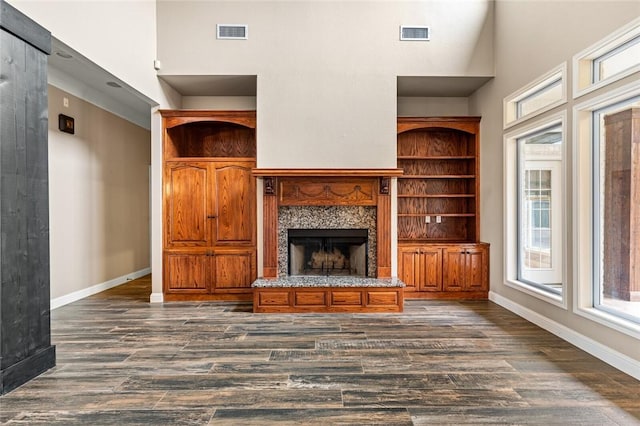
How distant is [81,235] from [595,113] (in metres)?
6.38

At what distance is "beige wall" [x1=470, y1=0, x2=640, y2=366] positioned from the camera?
10.3 ft

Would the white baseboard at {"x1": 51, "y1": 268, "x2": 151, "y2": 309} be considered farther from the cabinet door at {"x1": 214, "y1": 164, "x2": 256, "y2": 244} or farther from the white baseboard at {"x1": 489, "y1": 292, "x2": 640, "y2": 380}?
the white baseboard at {"x1": 489, "y1": 292, "x2": 640, "y2": 380}

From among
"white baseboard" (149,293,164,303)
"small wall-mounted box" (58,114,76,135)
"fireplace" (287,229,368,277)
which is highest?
"small wall-mounted box" (58,114,76,135)

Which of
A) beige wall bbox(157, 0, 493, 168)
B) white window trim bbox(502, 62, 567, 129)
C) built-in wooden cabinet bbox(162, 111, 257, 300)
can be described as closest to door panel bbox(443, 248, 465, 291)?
beige wall bbox(157, 0, 493, 168)

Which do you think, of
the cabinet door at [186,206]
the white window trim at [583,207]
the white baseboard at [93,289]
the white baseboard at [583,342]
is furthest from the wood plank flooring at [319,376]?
the cabinet door at [186,206]

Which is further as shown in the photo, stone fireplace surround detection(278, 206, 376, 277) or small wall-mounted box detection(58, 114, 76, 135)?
stone fireplace surround detection(278, 206, 376, 277)

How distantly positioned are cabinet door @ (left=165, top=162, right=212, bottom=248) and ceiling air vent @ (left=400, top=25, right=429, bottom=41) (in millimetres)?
3305

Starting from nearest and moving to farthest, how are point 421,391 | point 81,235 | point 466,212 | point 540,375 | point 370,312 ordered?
point 421,391 < point 540,375 < point 370,312 < point 81,235 < point 466,212

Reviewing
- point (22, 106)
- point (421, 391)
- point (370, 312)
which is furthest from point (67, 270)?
point (421, 391)

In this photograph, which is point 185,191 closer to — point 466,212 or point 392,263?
point 392,263

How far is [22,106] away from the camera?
2.73 m

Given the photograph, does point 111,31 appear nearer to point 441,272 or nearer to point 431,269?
point 431,269

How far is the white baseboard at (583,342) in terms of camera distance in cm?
286

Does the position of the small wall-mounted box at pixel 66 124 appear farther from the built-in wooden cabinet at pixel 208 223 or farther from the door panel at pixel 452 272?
the door panel at pixel 452 272
